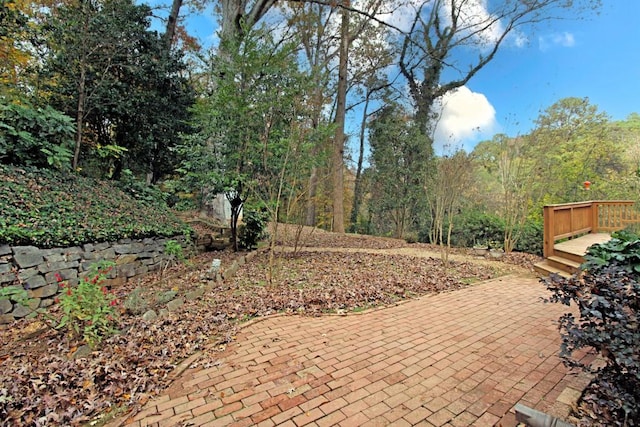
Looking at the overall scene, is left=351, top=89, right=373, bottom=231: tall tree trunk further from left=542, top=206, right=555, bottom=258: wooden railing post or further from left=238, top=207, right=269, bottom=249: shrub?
left=542, top=206, right=555, bottom=258: wooden railing post

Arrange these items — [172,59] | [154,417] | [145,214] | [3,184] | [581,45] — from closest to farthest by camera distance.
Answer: [154,417]
[3,184]
[145,214]
[172,59]
[581,45]

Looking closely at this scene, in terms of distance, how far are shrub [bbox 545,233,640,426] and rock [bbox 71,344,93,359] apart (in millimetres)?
3387

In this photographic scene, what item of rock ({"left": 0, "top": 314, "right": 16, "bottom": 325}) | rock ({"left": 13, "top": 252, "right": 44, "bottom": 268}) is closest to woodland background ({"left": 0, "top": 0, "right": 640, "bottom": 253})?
rock ({"left": 13, "top": 252, "right": 44, "bottom": 268})

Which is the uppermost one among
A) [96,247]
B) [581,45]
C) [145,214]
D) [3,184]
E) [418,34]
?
[418,34]

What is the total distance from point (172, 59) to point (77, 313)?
8.68 meters

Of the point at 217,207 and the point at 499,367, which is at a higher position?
the point at 217,207

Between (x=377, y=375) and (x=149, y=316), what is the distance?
2369 millimetres

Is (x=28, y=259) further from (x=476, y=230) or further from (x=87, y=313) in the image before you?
(x=476, y=230)

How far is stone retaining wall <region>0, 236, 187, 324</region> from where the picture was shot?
354 centimetres

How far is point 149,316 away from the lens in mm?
3205

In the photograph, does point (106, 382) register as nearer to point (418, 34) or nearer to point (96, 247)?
point (96, 247)

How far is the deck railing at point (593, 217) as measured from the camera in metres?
6.63

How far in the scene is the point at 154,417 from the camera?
191 centimetres

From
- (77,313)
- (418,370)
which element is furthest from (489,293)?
(77,313)
